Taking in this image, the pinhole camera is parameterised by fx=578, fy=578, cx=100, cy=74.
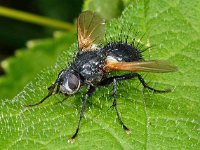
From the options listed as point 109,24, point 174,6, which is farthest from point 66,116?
point 174,6

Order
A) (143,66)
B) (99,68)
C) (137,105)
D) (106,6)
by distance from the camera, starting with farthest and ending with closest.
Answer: (106,6)
(99,68)
(137,105)
(143,66)

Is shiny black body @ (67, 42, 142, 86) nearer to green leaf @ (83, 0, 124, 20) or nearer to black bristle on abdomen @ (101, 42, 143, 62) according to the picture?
black bristle on abdomen @ (101, 42, 143, 62)

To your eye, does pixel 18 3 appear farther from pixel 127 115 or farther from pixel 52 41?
pixel 127 115

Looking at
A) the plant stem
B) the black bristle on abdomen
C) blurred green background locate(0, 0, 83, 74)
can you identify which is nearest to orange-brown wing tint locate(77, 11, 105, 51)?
the black bristle on abdomen

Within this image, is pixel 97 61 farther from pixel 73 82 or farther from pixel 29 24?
pixel 29 24

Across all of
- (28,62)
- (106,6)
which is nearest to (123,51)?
(106,6)

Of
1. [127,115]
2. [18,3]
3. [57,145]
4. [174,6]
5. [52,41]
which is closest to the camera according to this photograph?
[57,145]
